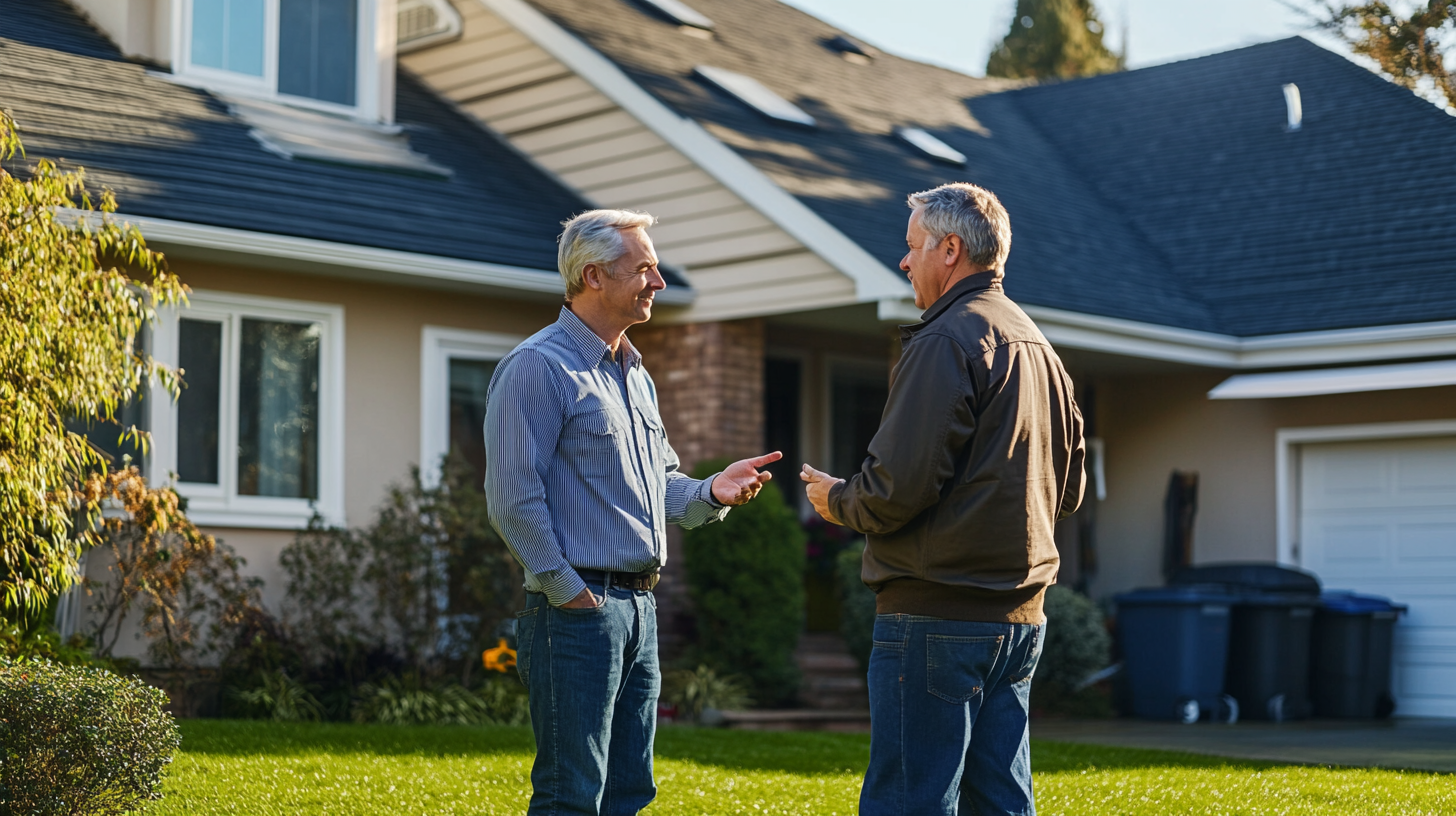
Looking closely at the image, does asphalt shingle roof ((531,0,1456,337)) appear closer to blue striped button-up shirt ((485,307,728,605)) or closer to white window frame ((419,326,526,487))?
white window frame ((419,326,526,487))

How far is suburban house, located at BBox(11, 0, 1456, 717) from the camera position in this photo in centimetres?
1044

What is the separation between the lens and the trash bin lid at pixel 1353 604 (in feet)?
39.5

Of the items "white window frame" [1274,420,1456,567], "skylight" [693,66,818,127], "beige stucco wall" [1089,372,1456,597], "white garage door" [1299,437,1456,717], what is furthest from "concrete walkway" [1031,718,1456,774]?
"skylight" [693,66,818,127]

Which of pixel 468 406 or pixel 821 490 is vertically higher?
pixel 468 406

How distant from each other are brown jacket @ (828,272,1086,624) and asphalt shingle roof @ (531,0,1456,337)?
693 centimetres

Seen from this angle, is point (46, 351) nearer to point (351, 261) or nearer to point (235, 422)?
point (235, 422)

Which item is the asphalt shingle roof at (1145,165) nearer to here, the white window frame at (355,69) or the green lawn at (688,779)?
the white window frame at (355,69)

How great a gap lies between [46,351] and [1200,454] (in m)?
9.67

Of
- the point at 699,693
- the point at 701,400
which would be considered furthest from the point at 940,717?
the point at 701,400

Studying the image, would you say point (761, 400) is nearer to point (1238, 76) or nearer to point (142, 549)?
point (142, 549)

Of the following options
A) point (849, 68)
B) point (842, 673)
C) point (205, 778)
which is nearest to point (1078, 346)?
point (842, 673)

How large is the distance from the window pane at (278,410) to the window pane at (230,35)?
2.55 metres

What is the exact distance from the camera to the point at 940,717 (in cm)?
379

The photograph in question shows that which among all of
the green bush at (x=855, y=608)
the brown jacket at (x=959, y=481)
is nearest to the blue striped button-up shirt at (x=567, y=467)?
the brown jacket at (x=959, y=481)
